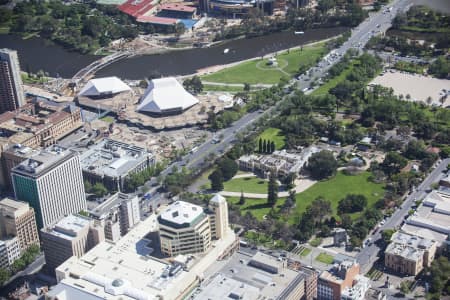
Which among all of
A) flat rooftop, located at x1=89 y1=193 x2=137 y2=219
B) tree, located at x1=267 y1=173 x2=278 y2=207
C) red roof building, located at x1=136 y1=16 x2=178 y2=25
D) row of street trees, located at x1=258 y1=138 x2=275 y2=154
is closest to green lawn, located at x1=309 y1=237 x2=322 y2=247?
tree, located at x1=267 y1=173 x2=278 y2=207

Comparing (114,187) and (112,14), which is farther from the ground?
(112,14)

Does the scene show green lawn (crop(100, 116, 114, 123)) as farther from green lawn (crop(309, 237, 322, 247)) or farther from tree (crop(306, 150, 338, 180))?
green lawn (crop(309, 237, 322, 247))

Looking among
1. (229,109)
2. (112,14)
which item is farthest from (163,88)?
(112,14)

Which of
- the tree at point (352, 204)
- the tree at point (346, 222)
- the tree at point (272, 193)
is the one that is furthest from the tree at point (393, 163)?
the tree at point (272, 193)

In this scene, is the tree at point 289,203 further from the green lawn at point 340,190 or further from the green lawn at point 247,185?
the green lawn at point 247,185

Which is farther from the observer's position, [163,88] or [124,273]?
[163,88]

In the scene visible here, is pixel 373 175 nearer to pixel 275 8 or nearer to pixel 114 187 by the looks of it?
pixel 114 187

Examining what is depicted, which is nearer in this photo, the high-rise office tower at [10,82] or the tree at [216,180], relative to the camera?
the tree at [216,180]
